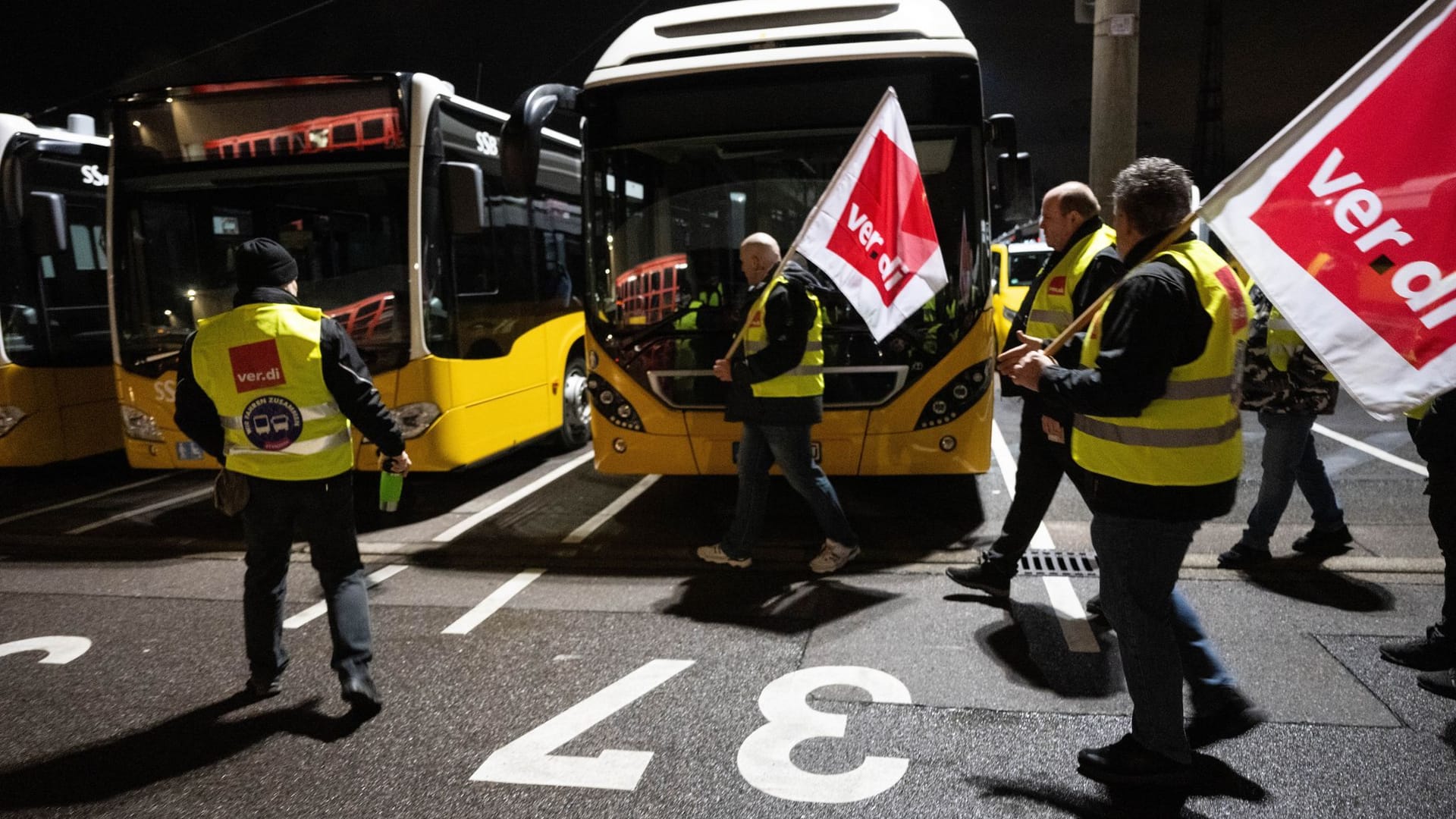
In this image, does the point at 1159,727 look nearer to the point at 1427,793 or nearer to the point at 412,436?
the point at 1427,793

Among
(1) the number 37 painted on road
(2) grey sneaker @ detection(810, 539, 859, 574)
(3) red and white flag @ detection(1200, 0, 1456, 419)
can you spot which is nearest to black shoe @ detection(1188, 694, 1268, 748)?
(1) the number 37 painted on road

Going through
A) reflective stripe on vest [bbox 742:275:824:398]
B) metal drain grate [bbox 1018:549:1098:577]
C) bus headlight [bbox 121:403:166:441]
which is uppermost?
reflective stripe on vest [bbox 742:275:824:398]

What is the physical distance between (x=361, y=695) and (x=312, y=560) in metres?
0.56

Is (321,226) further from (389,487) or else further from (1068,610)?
(1068,610)

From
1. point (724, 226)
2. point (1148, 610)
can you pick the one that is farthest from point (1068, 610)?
point (724, 226)

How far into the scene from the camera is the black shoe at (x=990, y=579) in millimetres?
4508

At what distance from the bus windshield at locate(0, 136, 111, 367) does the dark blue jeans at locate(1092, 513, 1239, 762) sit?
7.33 m

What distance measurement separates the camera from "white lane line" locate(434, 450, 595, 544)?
6133 mm

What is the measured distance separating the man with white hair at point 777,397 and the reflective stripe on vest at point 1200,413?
6.65 ft

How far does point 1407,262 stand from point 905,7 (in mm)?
3709

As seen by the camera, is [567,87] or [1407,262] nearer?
[1407,262]

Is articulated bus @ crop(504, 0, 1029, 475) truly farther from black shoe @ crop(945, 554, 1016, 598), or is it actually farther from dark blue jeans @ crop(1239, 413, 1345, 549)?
dark blue jeans @ crop(1239, 413, 1345, 549)

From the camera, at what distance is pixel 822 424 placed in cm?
554

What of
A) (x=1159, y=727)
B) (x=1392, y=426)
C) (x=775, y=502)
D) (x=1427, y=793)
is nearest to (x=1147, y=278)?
(x=1159, y=727)
